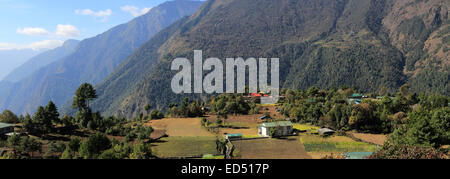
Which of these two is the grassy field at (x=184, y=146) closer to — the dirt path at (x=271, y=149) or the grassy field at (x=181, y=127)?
the grassy field at (x=181, y=127)

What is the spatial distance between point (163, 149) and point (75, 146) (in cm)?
1186

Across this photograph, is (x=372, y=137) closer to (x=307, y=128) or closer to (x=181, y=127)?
(x=307, y=128)

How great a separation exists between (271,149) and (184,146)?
515 inches

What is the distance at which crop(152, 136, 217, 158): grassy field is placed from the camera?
3719cm

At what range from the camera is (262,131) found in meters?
47.8

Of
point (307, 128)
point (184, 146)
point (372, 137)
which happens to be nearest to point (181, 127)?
point (184, 146)

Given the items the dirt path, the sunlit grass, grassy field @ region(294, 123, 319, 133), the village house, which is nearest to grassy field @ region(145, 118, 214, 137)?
the village house

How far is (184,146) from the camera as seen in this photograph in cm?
4197

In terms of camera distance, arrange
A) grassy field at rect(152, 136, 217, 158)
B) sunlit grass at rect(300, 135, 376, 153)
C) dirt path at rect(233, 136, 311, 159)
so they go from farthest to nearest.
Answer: grassy field at rect(152, 136, 217, 158)
sunlit grass at rect(300, 135, 376, 153)
dirt path at rect(233, 136, 311, 159)

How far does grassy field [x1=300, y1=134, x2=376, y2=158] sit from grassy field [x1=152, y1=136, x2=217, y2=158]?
1340 centimetres

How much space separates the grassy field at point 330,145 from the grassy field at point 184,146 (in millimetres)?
13397

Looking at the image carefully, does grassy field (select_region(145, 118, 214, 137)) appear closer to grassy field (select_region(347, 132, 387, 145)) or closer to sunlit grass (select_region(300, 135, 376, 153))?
sunlit grass (select_region(300, 135, 376, 153))

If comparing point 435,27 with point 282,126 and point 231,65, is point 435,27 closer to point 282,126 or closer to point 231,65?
point 231,65
